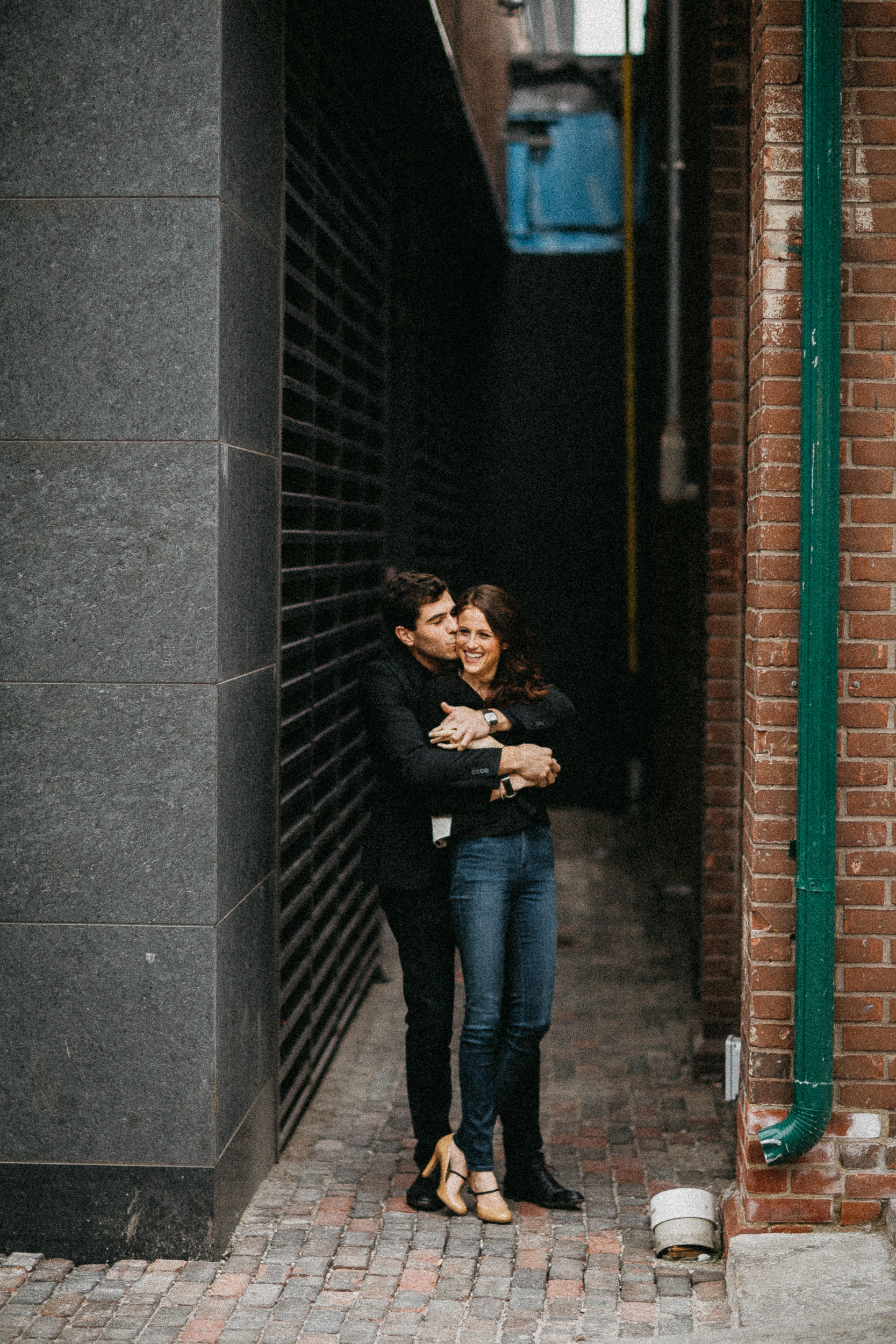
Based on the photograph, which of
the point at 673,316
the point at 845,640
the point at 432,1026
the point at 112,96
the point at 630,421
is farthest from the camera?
the point at 630,421

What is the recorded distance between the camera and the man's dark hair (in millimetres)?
4414

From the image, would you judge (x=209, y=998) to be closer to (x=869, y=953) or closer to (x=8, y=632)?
(x=8, y=632)

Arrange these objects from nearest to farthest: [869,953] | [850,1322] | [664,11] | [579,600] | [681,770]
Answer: [850,1322] → [869,953] → [681,770] → [664,11] → [579,600]

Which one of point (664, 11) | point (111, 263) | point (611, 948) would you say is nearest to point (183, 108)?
point (111, 263)

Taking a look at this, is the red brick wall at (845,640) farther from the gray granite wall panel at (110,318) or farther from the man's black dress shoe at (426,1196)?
the gray granite wall panel at (110,318)

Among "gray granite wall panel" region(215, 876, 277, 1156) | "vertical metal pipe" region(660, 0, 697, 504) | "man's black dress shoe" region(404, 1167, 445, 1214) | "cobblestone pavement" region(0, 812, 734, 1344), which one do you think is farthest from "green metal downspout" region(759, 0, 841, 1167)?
"vertical metal pipe" region(660, 0, 697, 504)

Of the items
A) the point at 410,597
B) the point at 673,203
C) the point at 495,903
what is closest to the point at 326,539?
the point at 410,597

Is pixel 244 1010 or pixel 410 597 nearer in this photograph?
pixel 244 1010

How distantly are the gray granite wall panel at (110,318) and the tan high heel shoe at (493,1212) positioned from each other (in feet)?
8.06

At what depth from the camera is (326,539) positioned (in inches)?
212

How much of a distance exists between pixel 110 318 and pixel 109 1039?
6.64ft

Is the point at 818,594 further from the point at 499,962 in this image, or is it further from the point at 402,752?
the point at 499,962

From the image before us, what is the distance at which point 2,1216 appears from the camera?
3912mm

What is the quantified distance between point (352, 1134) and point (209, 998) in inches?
54.7
